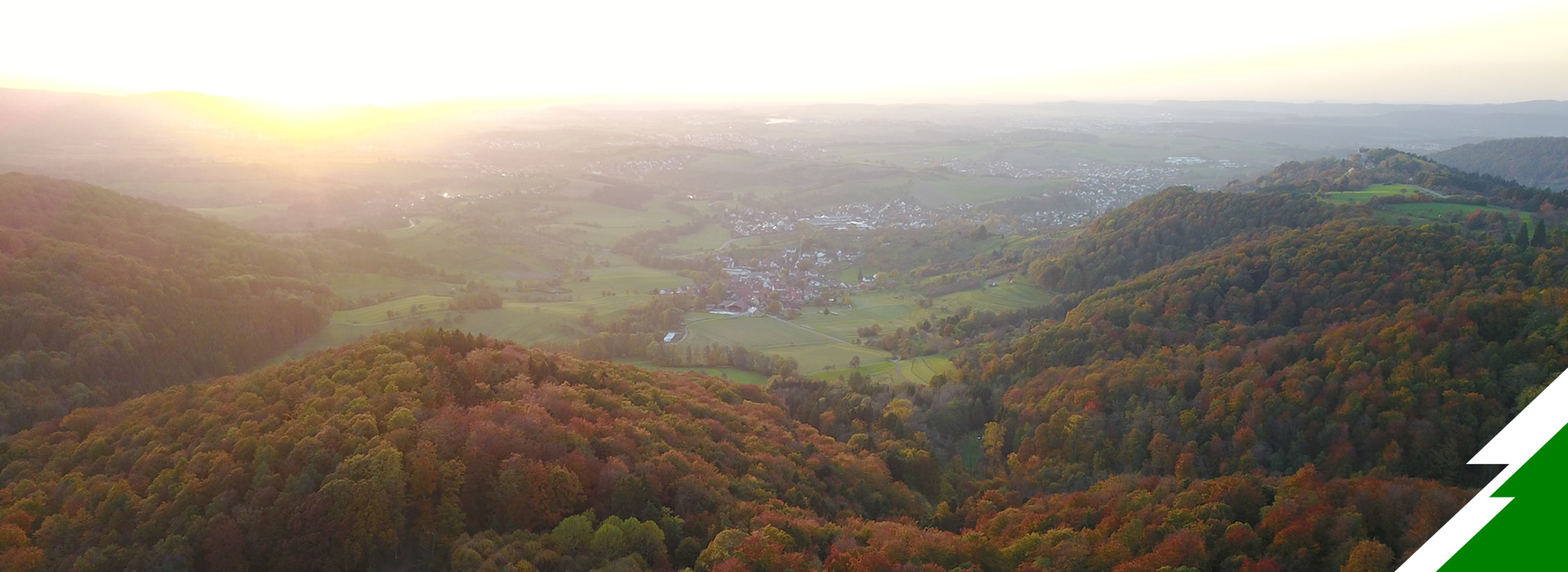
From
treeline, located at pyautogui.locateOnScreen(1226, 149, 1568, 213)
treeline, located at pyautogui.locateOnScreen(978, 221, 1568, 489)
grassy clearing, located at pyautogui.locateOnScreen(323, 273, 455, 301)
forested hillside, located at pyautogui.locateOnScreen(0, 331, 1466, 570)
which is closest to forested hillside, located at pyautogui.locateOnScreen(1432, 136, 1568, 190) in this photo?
treeline, located at pyautogui.locateOnScreen(1226, 149, 1568, 213)

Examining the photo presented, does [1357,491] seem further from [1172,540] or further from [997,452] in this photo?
[997,452]

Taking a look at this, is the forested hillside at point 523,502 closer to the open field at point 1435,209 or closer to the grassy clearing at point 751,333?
the grassy clearing at point 751,333

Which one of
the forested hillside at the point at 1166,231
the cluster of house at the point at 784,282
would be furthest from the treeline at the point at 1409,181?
the cluster of house at the point at 784,282

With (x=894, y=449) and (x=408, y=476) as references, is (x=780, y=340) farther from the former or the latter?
(x=408, y=476)

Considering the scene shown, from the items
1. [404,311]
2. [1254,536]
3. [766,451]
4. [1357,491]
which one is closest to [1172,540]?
[1254,536]

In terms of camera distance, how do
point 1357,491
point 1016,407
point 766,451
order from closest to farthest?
1. point 1357,491
2. point 766,451
3. point 1016,407

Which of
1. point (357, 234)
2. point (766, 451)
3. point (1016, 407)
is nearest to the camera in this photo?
point (766, 451)

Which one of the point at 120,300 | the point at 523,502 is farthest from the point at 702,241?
the point at 523,502
